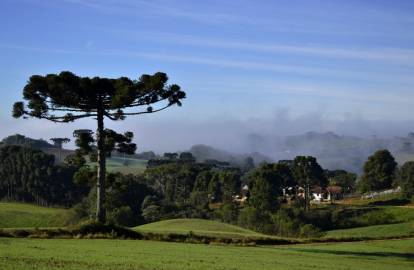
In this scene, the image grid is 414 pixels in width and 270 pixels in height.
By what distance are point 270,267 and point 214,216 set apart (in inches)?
3002

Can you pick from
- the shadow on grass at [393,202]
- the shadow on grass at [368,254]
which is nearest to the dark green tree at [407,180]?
the shadow on grass at [393,202]

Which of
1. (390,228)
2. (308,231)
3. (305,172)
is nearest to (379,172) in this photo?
(305,172)

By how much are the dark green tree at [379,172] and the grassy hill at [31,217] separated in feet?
211

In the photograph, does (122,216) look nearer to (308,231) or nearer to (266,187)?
(308,231)

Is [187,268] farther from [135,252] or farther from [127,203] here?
[127,203]

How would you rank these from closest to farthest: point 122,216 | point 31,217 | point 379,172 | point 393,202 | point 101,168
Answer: point 101,168 → point 122,216 → point 31,217 → point 393,202 → point 379,172

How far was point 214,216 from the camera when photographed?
339 feet

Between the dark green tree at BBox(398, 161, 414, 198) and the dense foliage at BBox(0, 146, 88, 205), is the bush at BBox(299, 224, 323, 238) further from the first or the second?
the dense foliage at BBox(0, 146, 88, 205)

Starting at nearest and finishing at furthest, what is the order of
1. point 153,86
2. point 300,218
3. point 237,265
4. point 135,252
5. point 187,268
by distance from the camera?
1. point 187,268
2. point 237,265
3. point 135,252
4. point 153,86
5. point 300,218

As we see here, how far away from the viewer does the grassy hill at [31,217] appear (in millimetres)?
88500

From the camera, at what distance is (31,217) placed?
93438mm

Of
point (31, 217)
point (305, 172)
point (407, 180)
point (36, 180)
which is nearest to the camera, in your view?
point (31, 217)

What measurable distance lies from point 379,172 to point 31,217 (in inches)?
2801

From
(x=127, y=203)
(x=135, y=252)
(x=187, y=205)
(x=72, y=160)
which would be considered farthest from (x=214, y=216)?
(x=135, y=252)
